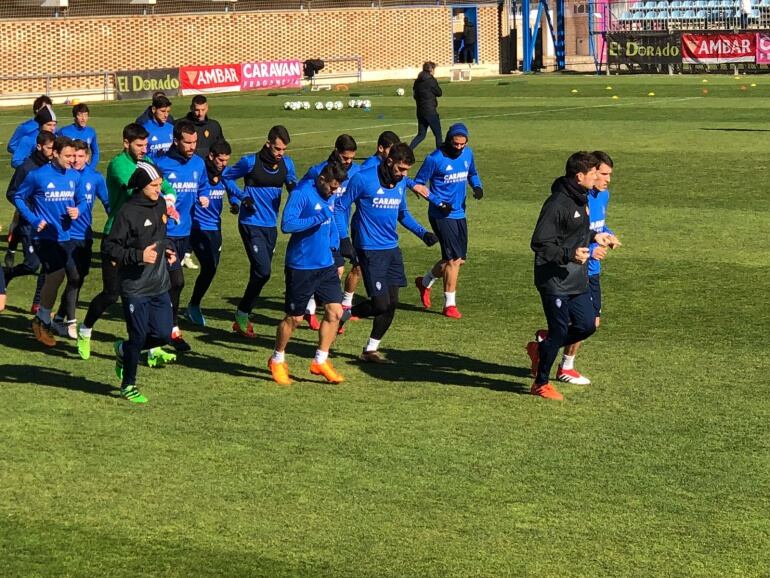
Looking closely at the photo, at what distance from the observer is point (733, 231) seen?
1966 cm

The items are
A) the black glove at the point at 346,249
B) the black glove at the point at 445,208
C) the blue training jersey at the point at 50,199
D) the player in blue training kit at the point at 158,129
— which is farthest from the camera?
the player in blue training kit at the point at 158,129

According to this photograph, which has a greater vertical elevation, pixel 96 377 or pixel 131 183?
pixel 131 183

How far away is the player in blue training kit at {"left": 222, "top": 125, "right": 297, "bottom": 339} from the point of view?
14.7 meters

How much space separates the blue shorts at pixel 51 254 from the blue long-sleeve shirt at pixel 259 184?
187cm

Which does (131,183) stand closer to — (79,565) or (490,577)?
(79,565)

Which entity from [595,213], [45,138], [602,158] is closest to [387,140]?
[595,213]

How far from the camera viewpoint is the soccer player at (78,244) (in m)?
14.5

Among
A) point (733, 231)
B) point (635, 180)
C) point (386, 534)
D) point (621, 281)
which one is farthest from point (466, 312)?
point (635, 180)

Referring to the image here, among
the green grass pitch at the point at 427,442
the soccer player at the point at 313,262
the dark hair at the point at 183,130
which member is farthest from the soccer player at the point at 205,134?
the soccer player at the point at 313,262

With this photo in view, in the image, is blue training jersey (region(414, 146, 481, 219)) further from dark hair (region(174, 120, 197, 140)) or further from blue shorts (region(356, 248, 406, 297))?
dark hair (region(174, 120, 197, 140))

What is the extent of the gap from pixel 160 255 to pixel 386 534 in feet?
13.5

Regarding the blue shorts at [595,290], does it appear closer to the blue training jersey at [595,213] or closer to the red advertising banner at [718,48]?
the blue training jersey at [595,213]

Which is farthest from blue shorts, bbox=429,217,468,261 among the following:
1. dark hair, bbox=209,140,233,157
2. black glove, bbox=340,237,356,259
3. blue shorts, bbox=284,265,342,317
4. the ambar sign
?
the ambar sign

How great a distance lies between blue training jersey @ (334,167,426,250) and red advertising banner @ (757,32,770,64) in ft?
141
